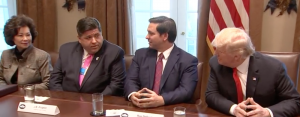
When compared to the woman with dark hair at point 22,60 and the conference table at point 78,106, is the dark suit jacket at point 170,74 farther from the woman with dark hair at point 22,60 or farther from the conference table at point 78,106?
the woman with dark hair at point 22,60

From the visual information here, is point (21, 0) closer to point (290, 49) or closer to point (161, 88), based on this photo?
point (161, 88)

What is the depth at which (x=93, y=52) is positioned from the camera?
219 centimetres

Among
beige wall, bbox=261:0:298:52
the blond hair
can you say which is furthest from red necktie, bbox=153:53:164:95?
beige wall, bbox=261:0:298:52

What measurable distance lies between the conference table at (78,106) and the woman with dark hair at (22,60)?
23.2 inches

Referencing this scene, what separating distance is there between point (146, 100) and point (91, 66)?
74 cm

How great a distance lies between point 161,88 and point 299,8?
156 centimetres

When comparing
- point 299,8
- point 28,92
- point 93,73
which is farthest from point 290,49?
Result: point 28,92

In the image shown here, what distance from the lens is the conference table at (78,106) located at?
1479mm

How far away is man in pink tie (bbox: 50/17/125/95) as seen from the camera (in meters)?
2.12

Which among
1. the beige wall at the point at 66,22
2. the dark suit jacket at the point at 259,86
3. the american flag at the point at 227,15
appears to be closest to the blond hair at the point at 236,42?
the dark suit jacket at the point at 259,86

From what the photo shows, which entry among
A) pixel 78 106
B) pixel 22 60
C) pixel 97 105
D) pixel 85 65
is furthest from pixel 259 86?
pixel 22 60

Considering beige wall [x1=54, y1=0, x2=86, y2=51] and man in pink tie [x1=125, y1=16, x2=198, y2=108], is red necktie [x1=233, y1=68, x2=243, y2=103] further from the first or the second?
beige wall [x1=54, y1=0, x2=86, y2=51]

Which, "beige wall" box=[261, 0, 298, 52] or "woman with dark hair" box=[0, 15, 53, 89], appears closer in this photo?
"woman with dark hair" box=[0, 15, 53, 89]

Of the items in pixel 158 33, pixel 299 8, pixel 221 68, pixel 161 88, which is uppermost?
pixel 299 8
